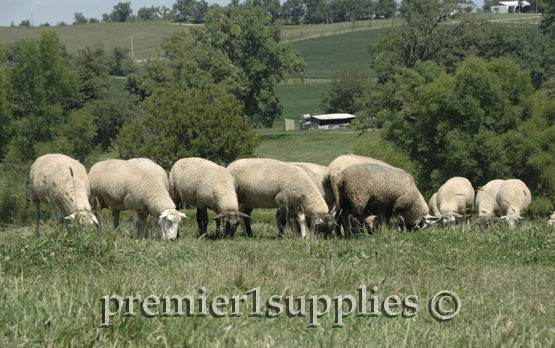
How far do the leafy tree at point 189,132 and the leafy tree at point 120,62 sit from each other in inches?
3586

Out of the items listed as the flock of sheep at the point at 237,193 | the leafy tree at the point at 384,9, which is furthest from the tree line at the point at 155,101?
the leafy tree at the point at 384,9

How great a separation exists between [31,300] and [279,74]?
206ft

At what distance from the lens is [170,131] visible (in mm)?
31734

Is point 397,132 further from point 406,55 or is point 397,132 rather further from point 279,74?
point 279,74

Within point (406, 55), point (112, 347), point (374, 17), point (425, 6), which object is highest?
point (374, 17)

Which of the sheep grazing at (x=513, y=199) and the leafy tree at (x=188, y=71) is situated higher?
the leafy tree at (x=188, y=71)

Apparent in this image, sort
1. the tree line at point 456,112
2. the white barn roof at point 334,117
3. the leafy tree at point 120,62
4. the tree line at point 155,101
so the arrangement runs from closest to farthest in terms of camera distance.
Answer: the tree line at point 456,112
the tree line at point 155,101
the white barn roof at point 334,117
the leafy tree at point 120,62

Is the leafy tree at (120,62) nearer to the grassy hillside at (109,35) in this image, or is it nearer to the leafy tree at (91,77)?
the grassy hillside at (109,35)

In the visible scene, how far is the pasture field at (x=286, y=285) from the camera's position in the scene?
3.83m

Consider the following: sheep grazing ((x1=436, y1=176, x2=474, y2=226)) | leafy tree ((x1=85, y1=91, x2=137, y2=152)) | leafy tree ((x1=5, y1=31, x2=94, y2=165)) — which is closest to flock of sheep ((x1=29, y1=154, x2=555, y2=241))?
sheep grazing ((x1=436, y1=176, x2=474, y2=226))

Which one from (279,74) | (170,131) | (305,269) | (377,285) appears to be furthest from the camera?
(279,74)

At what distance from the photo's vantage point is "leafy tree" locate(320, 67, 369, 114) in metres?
95.3

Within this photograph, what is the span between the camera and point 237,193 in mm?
13477

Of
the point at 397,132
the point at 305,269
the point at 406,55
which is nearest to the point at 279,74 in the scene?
the point at 406,55
